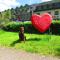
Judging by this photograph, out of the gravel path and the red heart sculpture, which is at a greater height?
the red heart sculpture

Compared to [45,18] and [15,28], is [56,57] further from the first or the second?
[15,28]

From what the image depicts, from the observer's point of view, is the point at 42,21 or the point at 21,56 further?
the point at 42,21

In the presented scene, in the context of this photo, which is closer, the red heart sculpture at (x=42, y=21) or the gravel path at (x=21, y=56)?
the gravel path at (x=21, y=56)

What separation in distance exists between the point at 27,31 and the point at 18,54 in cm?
1148

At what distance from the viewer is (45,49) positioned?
1373 centimetres

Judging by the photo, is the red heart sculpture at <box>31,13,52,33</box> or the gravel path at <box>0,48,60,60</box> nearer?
the gravel path at <box>0,48,60,60</box>

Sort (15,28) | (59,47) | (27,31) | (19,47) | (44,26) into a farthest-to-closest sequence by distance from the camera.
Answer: (15,28), (27,31), (44,26), (19,47), (59,47)

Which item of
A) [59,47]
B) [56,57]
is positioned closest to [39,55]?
[56,57]

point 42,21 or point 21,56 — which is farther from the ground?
point 42,21

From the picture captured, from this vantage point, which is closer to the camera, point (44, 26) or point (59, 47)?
point (59, 47)

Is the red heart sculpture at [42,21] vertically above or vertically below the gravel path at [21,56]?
above

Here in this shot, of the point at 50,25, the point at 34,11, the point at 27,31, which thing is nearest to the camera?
the point at 50,25

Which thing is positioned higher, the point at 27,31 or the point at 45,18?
the point at 45,18

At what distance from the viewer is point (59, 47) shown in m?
14.0
